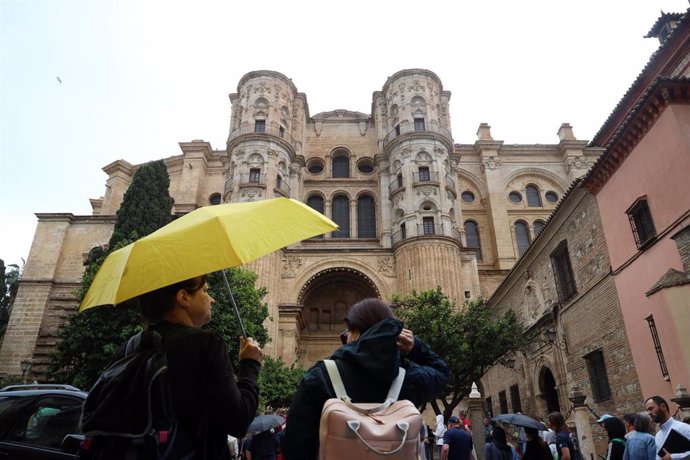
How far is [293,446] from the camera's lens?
6.90 feet

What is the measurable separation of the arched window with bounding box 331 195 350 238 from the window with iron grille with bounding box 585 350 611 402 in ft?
58.2

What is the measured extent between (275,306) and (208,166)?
15127 mm

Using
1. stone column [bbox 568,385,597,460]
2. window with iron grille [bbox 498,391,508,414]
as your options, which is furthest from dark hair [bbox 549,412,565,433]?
window with iron grille [bbox 498,391,508,414]

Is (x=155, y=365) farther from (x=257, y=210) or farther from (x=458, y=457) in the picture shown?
(x=458, y=457)

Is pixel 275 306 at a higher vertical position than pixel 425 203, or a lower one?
lower

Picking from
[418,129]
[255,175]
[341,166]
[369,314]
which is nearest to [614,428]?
[369,314]

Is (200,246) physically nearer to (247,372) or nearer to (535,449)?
(247,372)

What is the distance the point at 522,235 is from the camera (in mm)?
31891

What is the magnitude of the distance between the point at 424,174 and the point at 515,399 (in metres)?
13.3

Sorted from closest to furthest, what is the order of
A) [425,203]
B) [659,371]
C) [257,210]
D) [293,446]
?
[293,446], [257,210], [659,371], [425,203]

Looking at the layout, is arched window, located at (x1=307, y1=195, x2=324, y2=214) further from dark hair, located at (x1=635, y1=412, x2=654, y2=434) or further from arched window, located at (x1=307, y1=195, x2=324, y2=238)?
dark hair, located at (x1=635, y1=412, x2=654, y2=434)

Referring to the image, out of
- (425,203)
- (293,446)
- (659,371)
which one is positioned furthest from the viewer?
(425,203)

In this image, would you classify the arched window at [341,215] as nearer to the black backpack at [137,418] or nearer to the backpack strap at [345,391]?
the backpack strap at [345,391]

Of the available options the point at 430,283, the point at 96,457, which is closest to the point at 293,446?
the point at 96,457
